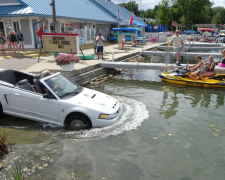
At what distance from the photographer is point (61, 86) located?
19.5ft

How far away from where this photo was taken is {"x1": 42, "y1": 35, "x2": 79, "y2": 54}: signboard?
11.6m

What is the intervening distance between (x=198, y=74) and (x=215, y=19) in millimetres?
101387

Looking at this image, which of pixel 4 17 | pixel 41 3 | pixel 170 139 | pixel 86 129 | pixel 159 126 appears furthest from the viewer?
pixel 41 3

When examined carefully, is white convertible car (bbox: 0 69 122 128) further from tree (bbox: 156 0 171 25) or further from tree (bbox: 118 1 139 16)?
tree (bbox: 118 1 139 16)

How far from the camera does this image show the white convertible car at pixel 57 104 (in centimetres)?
537

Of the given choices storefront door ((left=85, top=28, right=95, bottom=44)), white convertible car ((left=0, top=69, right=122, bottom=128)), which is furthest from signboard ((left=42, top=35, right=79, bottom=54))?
storefront door ((left=85, top=28, right=95, bottom=44))

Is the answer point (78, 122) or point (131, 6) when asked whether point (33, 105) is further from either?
point (131, 6)

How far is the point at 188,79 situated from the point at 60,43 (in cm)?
727

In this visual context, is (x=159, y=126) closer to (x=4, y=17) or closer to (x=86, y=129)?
(x=86, y=129)

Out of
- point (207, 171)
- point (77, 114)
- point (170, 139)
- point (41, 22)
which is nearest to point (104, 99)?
point (77, 114)

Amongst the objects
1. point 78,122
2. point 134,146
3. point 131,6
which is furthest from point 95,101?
point 131,6

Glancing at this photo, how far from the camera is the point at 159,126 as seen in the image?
5.84m

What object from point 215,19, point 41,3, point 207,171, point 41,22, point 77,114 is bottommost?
point 207,171

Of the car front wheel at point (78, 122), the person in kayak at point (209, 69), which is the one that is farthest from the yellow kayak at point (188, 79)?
the car front wheel at point (78, 122)
